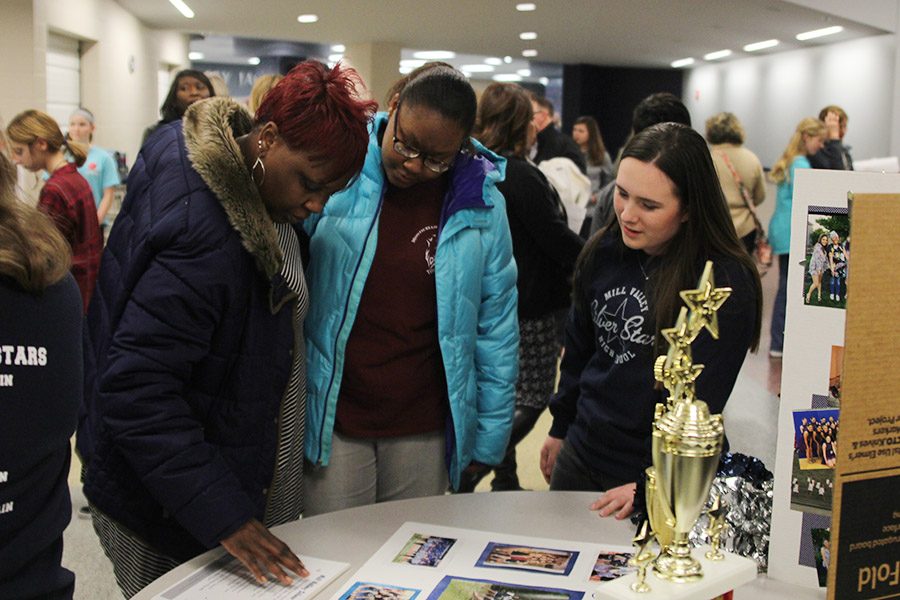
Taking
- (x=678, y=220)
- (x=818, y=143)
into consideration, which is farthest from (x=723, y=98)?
(x=678, y=220)

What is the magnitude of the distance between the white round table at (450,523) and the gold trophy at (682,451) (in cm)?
47

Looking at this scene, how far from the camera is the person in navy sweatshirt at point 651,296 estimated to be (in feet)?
5.95

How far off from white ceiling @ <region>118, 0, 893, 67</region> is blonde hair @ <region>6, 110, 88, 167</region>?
7402mm

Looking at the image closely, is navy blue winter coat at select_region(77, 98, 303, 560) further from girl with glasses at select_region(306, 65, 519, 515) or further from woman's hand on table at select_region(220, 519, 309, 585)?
girl with glasses at select_region(306, 65, 519, 515)

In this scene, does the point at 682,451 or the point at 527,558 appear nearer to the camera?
the point at 682,451

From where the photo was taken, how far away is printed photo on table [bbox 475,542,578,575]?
1515mm

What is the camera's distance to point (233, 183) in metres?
1.54

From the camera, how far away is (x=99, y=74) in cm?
1041

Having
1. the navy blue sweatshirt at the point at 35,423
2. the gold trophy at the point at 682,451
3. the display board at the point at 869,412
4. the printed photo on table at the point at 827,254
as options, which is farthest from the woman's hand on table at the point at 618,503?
the navy blue sweatshirt at the point at 35,423

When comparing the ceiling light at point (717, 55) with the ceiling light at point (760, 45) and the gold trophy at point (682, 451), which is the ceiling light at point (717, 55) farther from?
the gold trophy at point (682, 451)

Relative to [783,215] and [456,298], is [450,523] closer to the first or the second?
[456,298]

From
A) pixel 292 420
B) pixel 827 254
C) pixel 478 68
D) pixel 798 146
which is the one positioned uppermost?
pixel 478 68

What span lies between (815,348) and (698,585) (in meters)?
0.47

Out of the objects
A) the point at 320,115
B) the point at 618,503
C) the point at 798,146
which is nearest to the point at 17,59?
the point at 798,146
